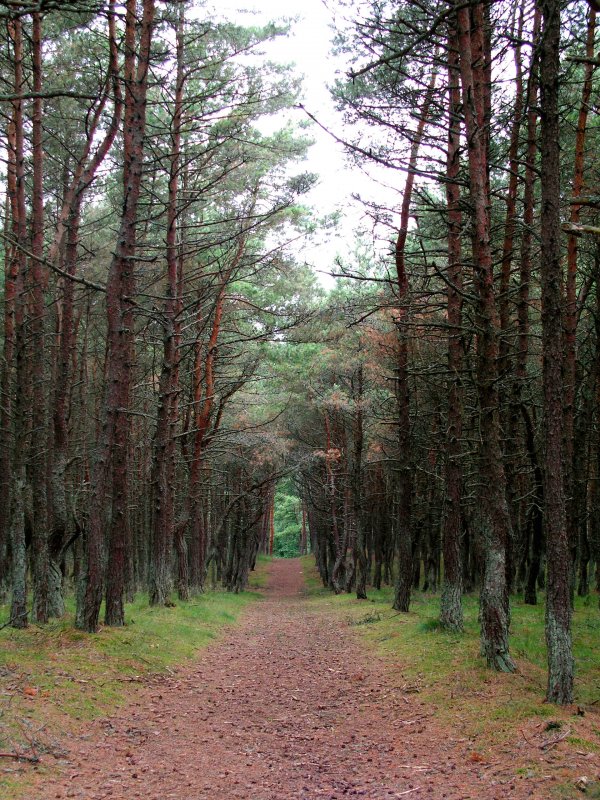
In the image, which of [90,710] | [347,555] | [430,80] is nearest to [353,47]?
[430,80]

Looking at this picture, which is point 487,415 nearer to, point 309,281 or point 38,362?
point 38,362

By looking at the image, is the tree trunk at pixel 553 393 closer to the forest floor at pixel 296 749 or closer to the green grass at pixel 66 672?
the forest floor at pixel 296 749

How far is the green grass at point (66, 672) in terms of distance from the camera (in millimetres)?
5457

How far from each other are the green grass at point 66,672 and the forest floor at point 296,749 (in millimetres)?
195

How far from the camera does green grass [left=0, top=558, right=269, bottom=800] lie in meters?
5.46

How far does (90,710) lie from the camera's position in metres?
6.61

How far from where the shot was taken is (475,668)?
8.38m

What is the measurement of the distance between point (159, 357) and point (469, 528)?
1229cm

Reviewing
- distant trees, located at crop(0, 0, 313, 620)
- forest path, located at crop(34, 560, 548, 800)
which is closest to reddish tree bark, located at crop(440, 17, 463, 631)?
forest path, located at crop(34, 560, 548, 800)

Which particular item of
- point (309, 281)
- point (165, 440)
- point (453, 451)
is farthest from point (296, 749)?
point (309, 281)

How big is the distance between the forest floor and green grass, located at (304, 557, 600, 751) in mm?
203

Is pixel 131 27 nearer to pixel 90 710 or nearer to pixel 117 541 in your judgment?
pixel 117 541

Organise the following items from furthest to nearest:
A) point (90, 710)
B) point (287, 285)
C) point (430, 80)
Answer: point (287, 285) → point (430, 80) → point (90, 710)

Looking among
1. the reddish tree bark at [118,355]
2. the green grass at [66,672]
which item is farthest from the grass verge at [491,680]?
the reddish tree bark at [118,355]
